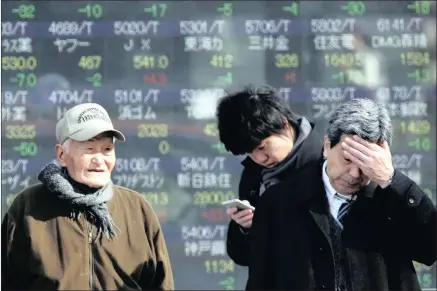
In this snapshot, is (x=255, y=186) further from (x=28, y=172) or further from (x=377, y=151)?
(x=28, y=172)

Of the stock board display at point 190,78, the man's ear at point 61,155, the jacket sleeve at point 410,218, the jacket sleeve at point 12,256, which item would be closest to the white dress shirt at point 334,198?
the jacket sleeve at point 410,218

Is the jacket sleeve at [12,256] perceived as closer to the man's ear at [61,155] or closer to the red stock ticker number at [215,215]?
the man's ear at [61,155]

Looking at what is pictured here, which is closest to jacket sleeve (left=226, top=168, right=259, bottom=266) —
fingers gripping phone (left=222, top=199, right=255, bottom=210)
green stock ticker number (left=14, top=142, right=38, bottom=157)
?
fingers gripping phone (left=222, top=199, right=255, bottom=210)

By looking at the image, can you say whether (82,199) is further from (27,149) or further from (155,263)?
(27,149)

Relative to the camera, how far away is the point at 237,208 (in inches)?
140

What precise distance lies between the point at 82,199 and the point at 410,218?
3.81ft

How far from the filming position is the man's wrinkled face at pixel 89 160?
3.36 m

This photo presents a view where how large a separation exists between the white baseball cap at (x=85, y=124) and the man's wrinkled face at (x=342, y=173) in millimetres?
803

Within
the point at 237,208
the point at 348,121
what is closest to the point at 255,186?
the point at 237,208

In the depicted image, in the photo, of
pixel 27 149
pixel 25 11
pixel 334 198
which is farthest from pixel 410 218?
pixel 25 11

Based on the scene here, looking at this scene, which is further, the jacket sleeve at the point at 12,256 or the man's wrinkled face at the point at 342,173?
the jacket sleeve at the point at 12,256

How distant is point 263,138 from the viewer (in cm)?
351

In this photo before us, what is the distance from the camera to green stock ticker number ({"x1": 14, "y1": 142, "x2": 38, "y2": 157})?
4312 millimetres

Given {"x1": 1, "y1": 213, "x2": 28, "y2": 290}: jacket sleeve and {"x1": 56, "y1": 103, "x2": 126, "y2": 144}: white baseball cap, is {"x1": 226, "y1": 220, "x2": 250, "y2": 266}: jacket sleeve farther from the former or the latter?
{"x1": 1, "y1": 213, "x2": 28, "y2": 290}: jacket sleeve
